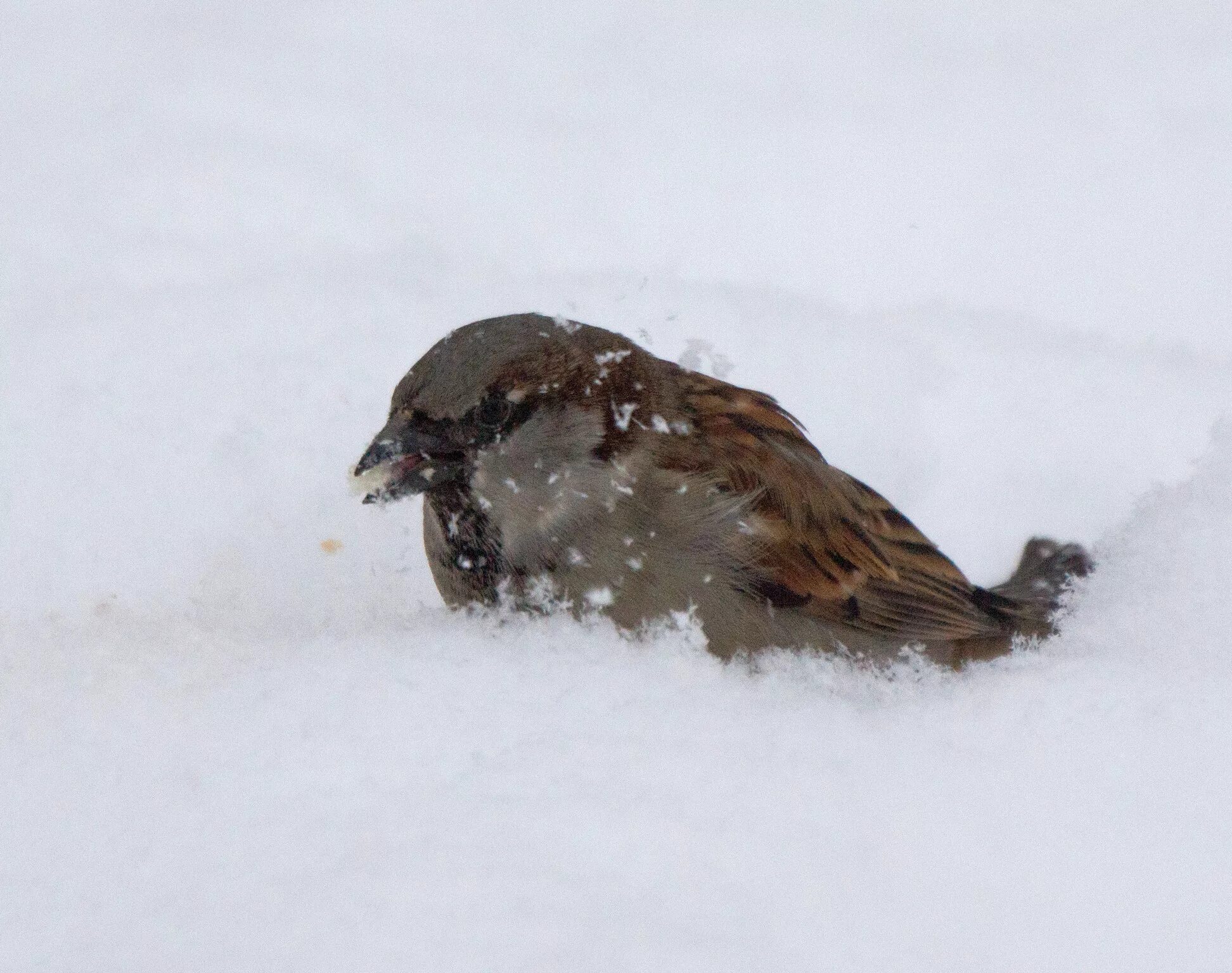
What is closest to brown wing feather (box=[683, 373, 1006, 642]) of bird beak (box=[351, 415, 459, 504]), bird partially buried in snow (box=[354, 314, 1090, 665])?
bird partially buried in snow (box=[354, 314, 1090, 665])

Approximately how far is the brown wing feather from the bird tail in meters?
0.08

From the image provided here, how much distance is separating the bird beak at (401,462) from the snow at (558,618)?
0.25 metres

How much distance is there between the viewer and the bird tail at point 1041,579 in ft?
8.66

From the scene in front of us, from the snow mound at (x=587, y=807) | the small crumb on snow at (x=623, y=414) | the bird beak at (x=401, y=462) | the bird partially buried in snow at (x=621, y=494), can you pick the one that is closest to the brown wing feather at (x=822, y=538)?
the bird partially buried in snow at (x=621, y=494)

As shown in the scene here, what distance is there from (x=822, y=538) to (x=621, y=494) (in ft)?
1.43

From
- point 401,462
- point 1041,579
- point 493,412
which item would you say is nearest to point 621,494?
point 493,412

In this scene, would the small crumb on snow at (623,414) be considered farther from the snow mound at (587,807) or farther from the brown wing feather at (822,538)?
the snow mound at (587,807)

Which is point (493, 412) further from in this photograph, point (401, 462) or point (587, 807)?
point (587, 807)

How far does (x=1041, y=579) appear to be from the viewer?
2754 mm

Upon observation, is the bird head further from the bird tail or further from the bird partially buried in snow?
the bird tail

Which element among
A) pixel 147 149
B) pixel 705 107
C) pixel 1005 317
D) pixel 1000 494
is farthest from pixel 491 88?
pixel 1000 494

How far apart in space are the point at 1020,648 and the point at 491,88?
111 inches

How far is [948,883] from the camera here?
1.57 meters

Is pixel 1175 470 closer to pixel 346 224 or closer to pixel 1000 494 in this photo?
pixel 1000 494
